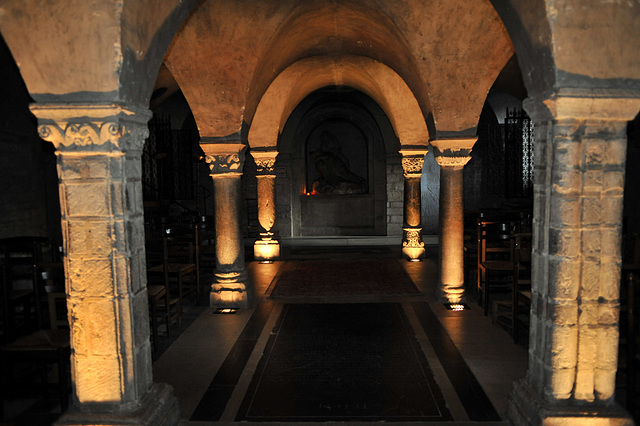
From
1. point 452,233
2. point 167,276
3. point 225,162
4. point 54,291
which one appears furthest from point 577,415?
point 225,162

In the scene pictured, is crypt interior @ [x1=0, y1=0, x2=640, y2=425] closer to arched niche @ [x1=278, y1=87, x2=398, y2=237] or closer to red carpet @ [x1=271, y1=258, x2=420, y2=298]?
red carpet @ [x1=271, y1=258, x2=420, y2=298]

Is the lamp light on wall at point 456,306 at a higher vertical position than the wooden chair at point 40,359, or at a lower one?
lower

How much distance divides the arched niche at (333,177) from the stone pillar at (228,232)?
711 cm

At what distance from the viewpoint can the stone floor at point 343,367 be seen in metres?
3.20

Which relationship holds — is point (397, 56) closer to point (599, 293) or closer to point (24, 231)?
point (599, 293)

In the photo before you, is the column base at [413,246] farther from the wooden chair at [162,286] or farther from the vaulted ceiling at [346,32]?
the wooden chair at [162,286]

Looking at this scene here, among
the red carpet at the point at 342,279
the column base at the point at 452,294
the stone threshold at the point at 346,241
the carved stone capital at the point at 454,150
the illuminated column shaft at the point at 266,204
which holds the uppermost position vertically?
the carved stone capital at the point at 454,150

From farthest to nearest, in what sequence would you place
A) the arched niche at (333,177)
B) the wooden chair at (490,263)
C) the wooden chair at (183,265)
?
the arched niche at (333,177)
the wooden chair at (183,265)
the wooden chair at (490,263)

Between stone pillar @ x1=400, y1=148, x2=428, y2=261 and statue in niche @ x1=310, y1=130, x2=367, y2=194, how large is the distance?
4.44 metres

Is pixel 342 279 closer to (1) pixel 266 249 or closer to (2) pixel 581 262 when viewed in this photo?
(1) pixel 266 249

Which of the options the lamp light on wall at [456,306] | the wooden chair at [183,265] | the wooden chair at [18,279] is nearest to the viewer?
the wooden chair at [18,279]

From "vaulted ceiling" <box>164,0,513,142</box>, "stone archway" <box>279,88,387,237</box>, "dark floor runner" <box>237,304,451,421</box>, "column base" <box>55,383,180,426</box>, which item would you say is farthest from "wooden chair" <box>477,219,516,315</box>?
"stone archway" <box>279,88,387,237</box>

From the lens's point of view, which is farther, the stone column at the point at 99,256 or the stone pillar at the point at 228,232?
the stone pillar at the point at 228,232

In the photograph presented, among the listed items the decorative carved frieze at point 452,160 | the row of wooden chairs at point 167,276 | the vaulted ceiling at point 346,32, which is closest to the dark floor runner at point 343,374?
the row of wooden chairs at point 167,276
